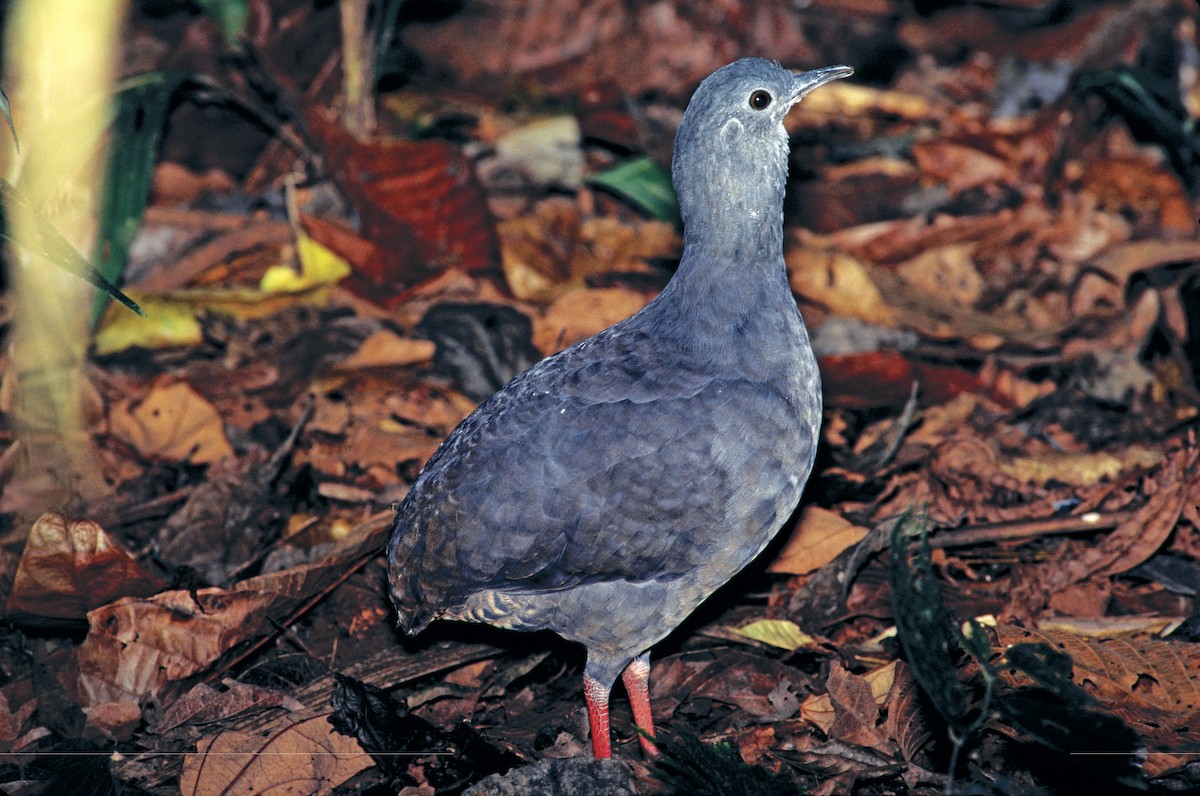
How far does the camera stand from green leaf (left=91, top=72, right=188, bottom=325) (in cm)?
599

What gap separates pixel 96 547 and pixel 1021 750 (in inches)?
122

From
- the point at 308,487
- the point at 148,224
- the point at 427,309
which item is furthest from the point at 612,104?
the point at 308,487

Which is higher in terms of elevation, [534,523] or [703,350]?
[703,350]

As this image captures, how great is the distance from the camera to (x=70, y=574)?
4.26 meters

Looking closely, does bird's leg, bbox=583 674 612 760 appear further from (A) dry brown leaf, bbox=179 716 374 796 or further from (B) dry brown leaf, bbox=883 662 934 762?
(B) dry brown leaf, bbox=883 662 934 762

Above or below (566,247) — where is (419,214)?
above

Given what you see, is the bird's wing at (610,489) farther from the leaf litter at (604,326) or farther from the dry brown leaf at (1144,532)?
the dry brown leaf at (1144,532)

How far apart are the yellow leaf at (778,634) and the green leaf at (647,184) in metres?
2.81

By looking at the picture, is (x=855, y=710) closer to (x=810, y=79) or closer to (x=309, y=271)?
(x=810, y=79)

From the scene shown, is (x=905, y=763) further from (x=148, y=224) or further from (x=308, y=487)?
(x=148, y=224)

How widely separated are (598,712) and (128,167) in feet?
12.7

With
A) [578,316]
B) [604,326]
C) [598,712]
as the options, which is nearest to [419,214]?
[578,316]

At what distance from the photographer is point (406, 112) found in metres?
7.62

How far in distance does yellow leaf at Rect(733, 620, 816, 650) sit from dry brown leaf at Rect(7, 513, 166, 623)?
2123 mm
